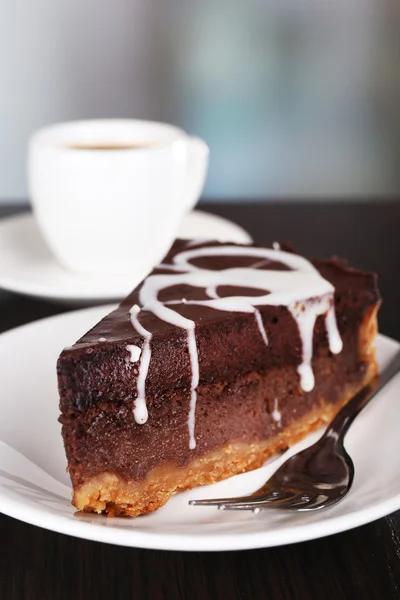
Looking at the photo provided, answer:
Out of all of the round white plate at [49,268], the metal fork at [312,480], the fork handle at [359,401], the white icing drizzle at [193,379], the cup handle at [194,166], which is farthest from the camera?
the cup handle at [194,166]

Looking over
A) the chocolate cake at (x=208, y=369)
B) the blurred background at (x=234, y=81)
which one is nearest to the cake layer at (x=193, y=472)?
the chocolate cake at (x=208, y=369)

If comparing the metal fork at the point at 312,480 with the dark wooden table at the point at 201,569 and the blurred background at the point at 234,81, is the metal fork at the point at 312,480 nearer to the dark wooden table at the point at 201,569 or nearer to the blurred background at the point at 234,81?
the dark wooden table at the point at 201,569

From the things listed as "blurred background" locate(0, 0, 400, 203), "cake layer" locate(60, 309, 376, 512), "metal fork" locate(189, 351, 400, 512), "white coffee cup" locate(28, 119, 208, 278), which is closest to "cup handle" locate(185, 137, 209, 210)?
"white coffee cup" locate(28, 119, 208, 278)

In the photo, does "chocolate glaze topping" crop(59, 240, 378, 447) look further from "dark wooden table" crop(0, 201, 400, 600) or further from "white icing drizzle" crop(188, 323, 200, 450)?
"dark wooden table" crop(0, 201, 400, 600)

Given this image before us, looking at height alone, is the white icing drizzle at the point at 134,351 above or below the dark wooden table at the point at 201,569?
above

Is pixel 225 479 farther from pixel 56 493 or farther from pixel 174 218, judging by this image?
pixel 174 218

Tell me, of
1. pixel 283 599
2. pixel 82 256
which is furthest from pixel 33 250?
pixel 283 599
